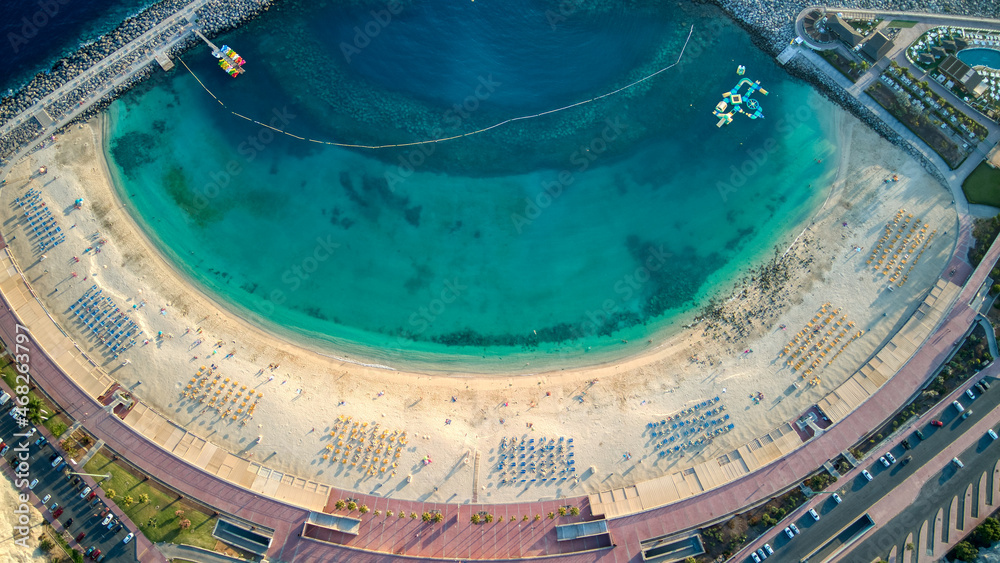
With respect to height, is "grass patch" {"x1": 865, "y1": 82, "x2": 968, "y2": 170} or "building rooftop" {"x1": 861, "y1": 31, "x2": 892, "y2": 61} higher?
"building rooftop" {"x1": 861, "y1": 31, "x2": 892, "y2": 61}

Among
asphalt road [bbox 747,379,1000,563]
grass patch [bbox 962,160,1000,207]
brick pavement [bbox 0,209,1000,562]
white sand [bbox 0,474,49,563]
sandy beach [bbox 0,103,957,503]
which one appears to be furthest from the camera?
grass patch [bbox 962,160,1000,207]

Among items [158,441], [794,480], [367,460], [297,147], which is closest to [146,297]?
[158,441]

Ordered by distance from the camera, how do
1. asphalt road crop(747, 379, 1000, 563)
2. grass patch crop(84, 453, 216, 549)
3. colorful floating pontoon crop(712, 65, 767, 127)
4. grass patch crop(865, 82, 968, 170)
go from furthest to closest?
colorful floating pontoon crop(712, 65, 767, 127) < grass patch crop(865, 82, 968, 170) < asphalt road crop(747, 379, 1000, 563) < grass patch crop(84, 453, 216, 549)

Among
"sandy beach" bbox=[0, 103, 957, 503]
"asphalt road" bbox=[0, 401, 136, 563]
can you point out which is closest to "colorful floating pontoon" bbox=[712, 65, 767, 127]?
"sandy beach" bbox=[0, 103, 957, 503]

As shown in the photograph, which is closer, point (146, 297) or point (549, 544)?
point (549, 544)

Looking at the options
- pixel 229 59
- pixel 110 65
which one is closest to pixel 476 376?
pixel 229 59

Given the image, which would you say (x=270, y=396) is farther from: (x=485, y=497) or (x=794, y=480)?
(x=794, y=480)

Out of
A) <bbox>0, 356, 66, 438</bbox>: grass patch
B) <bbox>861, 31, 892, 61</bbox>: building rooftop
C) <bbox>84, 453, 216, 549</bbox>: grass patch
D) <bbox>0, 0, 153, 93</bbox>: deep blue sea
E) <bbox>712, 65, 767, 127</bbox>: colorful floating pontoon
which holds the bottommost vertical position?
<bbox>84, 453, 216, 549</bbox>: grass patch

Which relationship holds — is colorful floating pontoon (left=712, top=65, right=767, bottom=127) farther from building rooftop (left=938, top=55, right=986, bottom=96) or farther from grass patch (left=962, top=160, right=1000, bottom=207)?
grass patch (left=962, top=160, right=1000, bottom=207)
